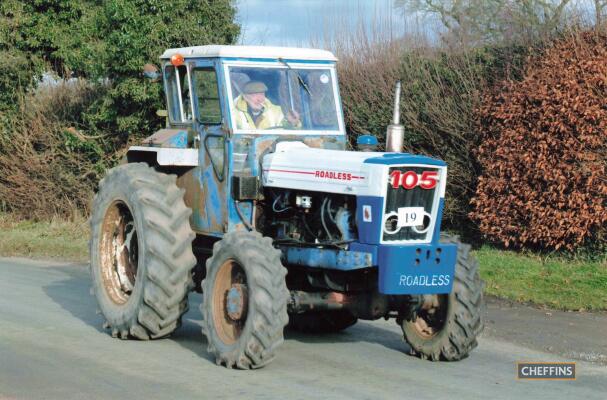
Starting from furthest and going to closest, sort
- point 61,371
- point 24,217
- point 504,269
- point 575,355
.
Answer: point 24,217
point 504,269
point 575,355
point 61,371

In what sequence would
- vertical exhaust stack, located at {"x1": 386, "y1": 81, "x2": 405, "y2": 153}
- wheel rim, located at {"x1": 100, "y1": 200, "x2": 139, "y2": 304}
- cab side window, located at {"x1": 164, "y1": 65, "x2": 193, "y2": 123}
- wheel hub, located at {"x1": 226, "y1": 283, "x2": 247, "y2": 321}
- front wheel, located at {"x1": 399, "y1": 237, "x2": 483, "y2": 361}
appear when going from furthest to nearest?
wheel rim, located at {"x1": 100, "y1": 200, "x2": 139, "y2": 304} → cab side window, located at {"x1": 164, "y1": 65, "x2": 193, "y2": 123} → vertical exhaust stack, located at {"x1": 386, "y1": 81, "x2": 405, "y2": 153} → front wheel, located at {"x1": 399, "y1": 237, "x2": 483, "y2": 361} → wheel hub, located at {"x1": 226, "y1": 283, "x2": 247, "y2": 321}

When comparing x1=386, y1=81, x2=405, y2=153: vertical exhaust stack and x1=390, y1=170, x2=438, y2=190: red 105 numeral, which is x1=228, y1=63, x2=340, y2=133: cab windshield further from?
x1=390, y1=170, x2=438, y2=190: red 105 numeral

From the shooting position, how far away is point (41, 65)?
23953mm

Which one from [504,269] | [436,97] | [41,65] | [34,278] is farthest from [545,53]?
[41,65]

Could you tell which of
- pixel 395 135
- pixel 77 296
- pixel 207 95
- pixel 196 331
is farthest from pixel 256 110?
pixel 77 296

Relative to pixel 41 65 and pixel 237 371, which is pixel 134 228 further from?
pixel 41 65

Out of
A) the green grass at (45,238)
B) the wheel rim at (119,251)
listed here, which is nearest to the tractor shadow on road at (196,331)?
the wheel rim at (119,251)

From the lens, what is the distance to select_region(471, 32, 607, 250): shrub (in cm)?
1396

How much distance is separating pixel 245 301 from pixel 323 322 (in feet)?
6.53

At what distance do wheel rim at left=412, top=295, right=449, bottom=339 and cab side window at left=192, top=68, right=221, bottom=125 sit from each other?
2705 millimetres

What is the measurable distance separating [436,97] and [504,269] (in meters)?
3.31

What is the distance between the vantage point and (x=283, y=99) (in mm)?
10453

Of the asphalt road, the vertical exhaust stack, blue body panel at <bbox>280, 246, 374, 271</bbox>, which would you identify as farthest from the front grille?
the asphalt road

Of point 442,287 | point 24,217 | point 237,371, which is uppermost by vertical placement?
point 442,287
